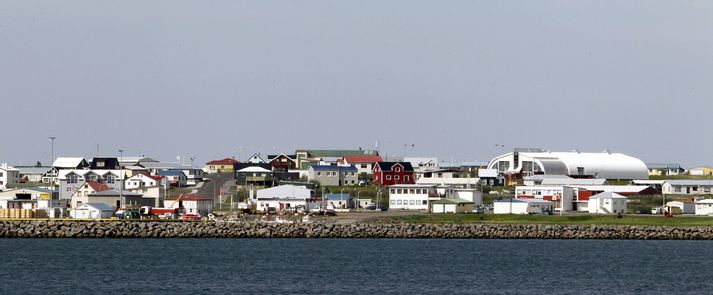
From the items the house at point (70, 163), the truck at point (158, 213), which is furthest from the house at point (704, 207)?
the house at point (70, 163)

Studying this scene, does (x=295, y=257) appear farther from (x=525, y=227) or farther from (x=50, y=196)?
(x=50, y=196)

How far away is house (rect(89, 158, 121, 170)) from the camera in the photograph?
158125mm

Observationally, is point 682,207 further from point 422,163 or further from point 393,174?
point 422,163

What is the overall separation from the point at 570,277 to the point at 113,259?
22918 millimetres

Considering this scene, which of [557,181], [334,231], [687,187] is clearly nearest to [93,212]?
[334,231]

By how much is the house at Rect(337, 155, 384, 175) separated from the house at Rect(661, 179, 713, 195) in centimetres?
3483

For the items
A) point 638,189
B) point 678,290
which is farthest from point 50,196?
point 678,290

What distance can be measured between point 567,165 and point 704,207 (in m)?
39.6

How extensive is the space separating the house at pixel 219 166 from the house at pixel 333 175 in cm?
2988

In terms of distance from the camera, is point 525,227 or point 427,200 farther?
point 427,200

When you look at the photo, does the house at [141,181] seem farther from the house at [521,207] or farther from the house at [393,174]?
the house at [521,207]

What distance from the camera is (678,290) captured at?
59.5m

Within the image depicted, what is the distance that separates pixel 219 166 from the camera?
552ft

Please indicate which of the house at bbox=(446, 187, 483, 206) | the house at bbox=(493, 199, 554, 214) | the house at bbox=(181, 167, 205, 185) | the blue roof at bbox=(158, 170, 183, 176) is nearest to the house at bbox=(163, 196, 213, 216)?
the house at bbox=(446, 187, 483, 206)
